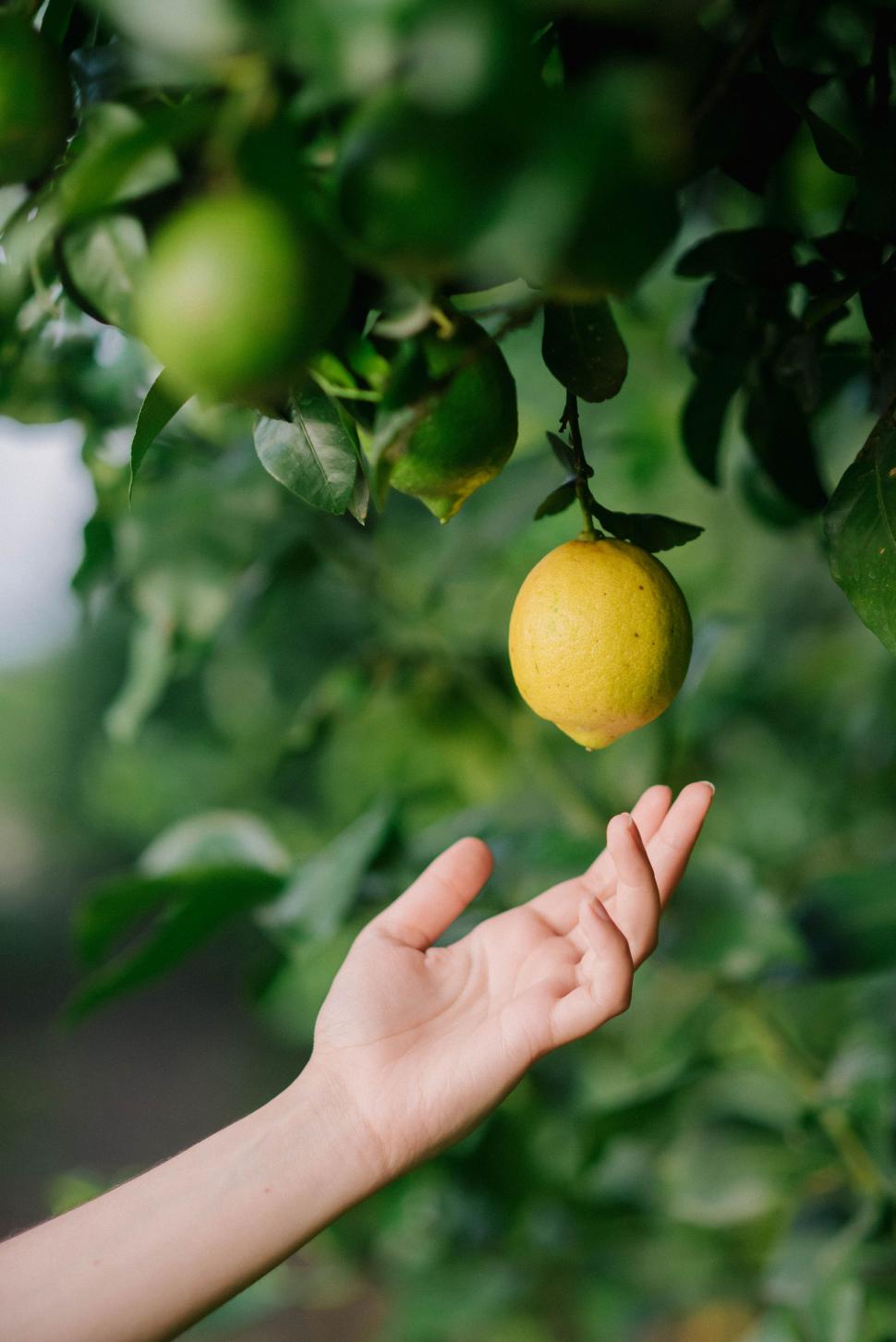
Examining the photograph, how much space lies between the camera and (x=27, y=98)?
1.09ft

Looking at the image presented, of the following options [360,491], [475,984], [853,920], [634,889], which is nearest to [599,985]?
[634,889]

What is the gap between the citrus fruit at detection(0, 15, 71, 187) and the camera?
330 mm

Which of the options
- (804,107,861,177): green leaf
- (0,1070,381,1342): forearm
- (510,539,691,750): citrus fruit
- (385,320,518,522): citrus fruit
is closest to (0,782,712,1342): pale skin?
(0,1070,381,1342): forearm

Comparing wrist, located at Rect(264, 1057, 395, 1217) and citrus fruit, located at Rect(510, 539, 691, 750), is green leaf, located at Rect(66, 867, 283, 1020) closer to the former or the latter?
wrist, located at Rect(264, 1057, 395, 1217)

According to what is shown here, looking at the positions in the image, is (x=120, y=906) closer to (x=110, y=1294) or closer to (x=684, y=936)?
(x=110, y=1294)

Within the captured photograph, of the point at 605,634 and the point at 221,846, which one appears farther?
the point at 221,846

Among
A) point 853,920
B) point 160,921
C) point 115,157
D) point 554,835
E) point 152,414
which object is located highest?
point 115,157

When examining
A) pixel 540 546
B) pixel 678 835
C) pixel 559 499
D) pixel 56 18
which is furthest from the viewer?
pixel 540 546

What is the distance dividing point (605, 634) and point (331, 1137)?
0.38 m

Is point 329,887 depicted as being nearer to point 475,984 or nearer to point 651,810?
point 475,984

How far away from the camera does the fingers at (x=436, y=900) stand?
76 centimetres

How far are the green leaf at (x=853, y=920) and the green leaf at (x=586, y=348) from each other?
59 cm

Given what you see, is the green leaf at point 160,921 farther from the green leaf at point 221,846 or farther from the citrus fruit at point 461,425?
the citrus fruit at point 461,425

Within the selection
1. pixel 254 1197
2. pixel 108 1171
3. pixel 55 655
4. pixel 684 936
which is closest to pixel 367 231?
pixel 254 1197
